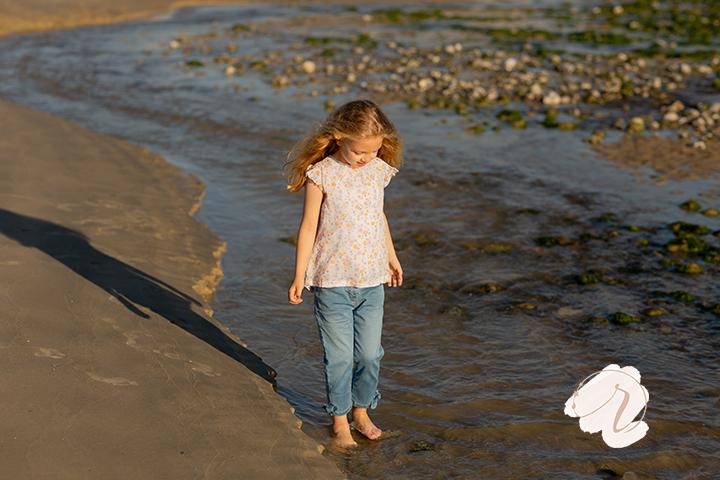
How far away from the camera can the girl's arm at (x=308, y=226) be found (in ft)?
15.7

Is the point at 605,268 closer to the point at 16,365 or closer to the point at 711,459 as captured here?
the point at 711,459

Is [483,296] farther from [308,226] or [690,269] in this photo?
[308,226]

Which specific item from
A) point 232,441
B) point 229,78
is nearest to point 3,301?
point 232,441

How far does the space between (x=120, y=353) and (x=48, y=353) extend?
40cm

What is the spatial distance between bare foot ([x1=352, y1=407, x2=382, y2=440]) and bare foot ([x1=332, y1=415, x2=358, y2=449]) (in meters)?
0.09

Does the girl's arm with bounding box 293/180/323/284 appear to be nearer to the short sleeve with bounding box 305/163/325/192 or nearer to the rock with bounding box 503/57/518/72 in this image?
the short sleeve with bounding box 305/163/325/192

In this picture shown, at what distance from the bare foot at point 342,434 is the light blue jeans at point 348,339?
0.05 m

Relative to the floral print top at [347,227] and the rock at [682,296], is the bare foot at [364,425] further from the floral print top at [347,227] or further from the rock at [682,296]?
the rock at [682,296]

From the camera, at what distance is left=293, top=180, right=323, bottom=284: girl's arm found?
479 centimetres

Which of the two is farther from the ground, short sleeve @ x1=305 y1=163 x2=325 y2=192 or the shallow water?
short sleeve @ x1=305 y1=163 x2=325 y2=192

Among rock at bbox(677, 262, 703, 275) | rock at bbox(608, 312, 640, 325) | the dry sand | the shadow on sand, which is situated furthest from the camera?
rock at bbox(677, 262, 703, 275)

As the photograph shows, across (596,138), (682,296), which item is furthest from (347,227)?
(596,138)

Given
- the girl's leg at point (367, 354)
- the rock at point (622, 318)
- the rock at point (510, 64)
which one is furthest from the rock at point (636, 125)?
the girl's leg at point (367, 354)

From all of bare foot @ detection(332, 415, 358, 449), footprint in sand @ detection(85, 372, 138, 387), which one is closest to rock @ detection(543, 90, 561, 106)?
bare foot @ detection(332, 415, 358, 449)
